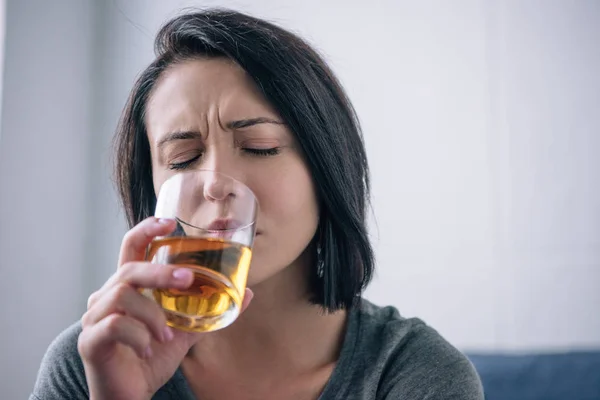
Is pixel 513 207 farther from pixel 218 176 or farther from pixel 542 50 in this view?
pixel 218 176

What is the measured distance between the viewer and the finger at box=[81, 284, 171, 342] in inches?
28.9

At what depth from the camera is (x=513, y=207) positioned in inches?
81.8

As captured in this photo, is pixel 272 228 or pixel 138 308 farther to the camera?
A: pixel 272 228

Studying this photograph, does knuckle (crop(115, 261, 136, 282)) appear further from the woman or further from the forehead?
the forehead

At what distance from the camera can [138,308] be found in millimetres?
734

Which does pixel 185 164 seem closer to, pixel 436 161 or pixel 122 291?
pixel 122 291

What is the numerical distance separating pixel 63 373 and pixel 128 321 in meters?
0.47

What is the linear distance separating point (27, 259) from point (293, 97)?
1.38 meters

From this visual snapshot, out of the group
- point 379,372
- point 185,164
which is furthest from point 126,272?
point 379,372

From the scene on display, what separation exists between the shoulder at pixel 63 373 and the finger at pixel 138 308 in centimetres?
43

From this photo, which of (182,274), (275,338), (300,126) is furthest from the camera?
(275,338)

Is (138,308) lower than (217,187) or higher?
lower

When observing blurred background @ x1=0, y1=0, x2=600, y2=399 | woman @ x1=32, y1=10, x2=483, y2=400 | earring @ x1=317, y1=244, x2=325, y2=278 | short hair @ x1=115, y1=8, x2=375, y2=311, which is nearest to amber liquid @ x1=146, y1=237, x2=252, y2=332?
woman @ x1=32, y1=10, x2=483, y2=400

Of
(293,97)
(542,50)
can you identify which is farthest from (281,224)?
(542,50)
